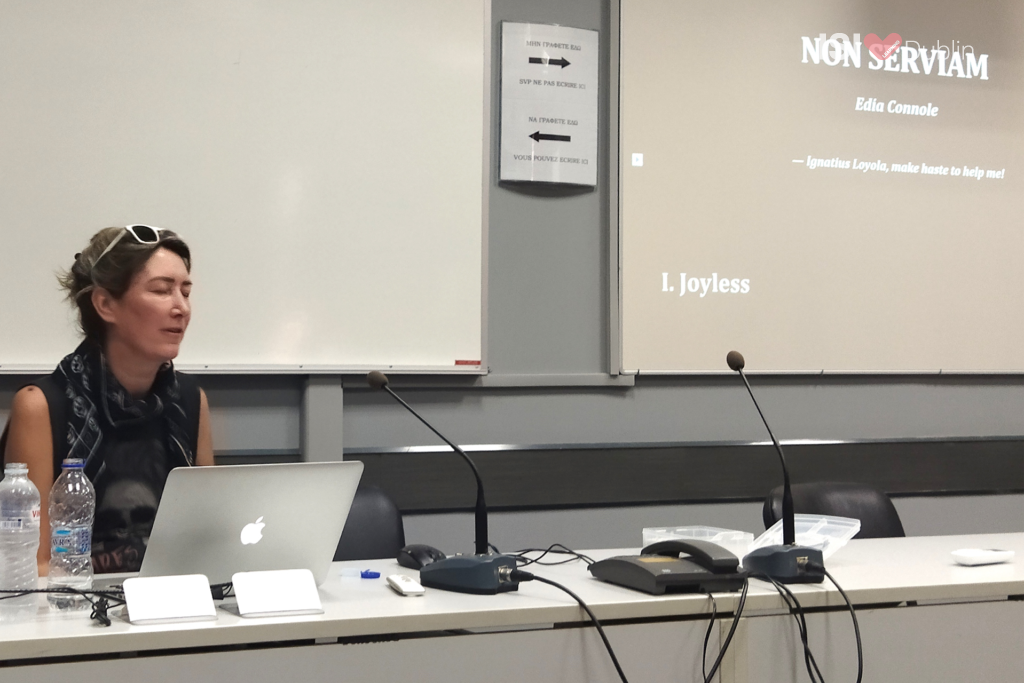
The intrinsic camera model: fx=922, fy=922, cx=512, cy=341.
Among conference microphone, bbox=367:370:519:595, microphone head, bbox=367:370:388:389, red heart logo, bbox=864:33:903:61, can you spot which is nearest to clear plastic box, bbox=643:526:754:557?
conference microphone, bbox=367:370:519:595

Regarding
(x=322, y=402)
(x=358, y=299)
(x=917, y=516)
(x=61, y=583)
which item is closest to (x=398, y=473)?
(x=322, y=402)

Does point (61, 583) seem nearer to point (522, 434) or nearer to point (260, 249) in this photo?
point (260, 249)

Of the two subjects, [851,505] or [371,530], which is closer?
[371,530]

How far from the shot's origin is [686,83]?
10.2 feet

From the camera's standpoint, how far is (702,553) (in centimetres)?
154

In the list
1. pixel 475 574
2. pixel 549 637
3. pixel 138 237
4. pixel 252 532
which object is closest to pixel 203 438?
pixel 138 237

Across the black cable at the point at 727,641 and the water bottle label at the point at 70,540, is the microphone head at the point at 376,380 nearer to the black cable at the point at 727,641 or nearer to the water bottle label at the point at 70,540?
the water bottle label at the point at 70,540

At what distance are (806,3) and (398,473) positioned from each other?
215 centimetres

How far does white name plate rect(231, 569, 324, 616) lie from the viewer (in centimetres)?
132

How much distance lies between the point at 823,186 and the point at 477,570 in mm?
2315

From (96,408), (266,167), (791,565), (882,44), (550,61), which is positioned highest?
(882,44)

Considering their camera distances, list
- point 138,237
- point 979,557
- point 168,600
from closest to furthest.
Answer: point 168,600 < point 979,557 < point 138,237

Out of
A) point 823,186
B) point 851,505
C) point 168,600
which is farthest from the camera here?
point 823,186

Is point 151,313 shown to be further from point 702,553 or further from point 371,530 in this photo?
point 702,553
